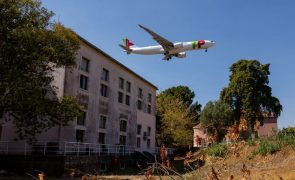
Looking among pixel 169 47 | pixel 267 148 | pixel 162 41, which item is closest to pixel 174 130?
pixel 169 47

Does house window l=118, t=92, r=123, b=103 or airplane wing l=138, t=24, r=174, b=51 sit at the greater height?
airplane wing l=138, t=24, r=174, b=51

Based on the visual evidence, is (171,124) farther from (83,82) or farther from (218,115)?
(83,82)

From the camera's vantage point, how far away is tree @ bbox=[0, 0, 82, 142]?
2086cm

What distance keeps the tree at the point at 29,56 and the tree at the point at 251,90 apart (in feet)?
131

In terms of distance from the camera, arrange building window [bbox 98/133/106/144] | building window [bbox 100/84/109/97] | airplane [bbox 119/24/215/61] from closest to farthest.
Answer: airplane [bbox 119/24/215/61], building window [bbox 98/133/106/144], building window [bbox 100/84/109/97]

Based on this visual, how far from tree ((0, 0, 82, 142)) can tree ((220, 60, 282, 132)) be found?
131ft

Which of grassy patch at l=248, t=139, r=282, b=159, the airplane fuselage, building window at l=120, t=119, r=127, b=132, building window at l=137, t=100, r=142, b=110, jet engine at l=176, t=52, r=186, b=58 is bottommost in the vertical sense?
grassy patch at l=248, t=139, r=282, b=159

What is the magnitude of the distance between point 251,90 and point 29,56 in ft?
143

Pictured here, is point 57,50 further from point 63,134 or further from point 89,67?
Answer: point 89,67

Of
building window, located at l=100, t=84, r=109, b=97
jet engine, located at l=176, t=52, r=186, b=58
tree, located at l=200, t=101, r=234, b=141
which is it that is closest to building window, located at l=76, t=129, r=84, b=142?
building window, located at l=100, t=84, r=109, b=97

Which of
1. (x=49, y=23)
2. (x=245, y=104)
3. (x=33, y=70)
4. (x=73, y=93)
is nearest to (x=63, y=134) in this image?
(x=73, y=93)

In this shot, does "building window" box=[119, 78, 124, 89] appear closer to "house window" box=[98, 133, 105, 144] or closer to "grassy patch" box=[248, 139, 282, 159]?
"house window" box=[98, 133, 105, 144]

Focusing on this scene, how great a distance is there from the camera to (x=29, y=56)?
21.0 meters

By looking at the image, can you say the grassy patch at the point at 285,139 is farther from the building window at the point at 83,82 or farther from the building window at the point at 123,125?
the building window at the point at 123,125
